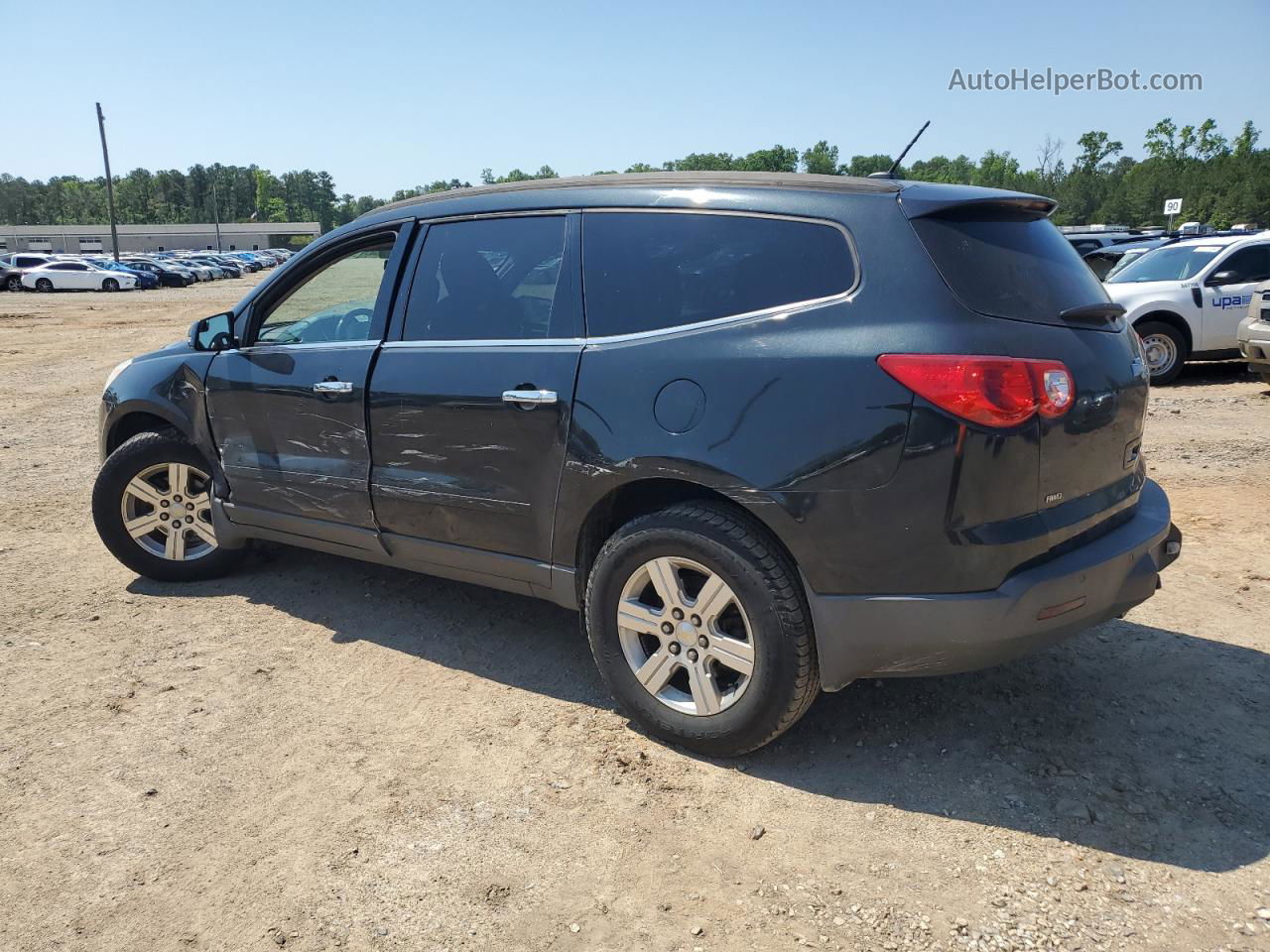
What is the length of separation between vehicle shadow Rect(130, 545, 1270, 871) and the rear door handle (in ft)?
3.87

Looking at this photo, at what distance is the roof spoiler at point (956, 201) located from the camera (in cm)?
297

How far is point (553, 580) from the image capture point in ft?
11.8

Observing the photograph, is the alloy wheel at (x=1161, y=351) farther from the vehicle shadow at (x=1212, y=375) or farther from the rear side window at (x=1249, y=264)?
the rear side window at (x=1249, y=264)

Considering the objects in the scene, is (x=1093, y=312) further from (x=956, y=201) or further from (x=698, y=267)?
(x=698, y=267)

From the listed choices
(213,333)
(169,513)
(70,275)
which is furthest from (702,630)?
(70,275)

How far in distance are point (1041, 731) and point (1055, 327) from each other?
143 centimetres

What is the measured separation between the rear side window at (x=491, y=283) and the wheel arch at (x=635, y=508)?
0.64 meters

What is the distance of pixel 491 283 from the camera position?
380 centimetres

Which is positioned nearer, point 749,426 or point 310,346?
point 749,426

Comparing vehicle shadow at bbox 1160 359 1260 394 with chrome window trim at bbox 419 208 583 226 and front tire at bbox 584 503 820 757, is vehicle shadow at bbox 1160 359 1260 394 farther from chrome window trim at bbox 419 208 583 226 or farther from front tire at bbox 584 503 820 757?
front tire at bbox 584 503 820 757

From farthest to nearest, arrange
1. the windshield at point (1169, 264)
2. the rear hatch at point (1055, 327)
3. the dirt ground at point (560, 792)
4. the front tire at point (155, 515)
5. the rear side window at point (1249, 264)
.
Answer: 1. the windshield at point (1169, 264)
2. the rear side window at point (1249, 264)
3. the front tire at point (155, 515)
4. the rear hatch at point (1055, 327)
5. the dirt ground at point (560, 792)

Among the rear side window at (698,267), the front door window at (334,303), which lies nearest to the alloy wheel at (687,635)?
the rear side window at (698,267)

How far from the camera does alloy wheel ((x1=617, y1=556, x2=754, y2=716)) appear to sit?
10.2ft

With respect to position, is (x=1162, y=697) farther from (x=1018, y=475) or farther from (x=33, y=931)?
(x=33, y=931)
